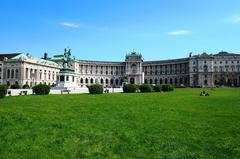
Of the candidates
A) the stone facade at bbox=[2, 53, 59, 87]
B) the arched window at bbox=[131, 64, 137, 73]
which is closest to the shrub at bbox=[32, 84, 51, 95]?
the stone facade at bbox=[2, 53, 59, 87]

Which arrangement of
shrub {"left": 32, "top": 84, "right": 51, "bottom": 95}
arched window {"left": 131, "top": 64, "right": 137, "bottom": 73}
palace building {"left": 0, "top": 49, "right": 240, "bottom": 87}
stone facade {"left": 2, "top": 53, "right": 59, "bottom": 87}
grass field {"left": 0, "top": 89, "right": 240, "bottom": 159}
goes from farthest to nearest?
1. arched window {"left": 131, "top": 64, "right": 137, "bottom": 73}
2. palace building {"left": 0, "top": 49, "right": 240, "bottom": 87}
3. stone facade {"left": 2, "top": 53, "right": 59, "bottom": 87}
4. shrub {"left": 32, "top": 84, "right": 51, "bottom": 95}
5. grass field {"left": 0, "top": 89, "right": 240, "bottom": 159}

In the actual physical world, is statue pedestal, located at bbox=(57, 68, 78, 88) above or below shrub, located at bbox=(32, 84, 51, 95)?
above

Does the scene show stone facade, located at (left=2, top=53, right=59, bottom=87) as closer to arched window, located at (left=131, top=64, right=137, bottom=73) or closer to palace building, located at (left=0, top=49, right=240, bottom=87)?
palace building, located at (left=0, top=49, right=240, bottom=87)

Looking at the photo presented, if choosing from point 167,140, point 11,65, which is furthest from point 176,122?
point 11,65

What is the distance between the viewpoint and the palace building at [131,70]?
4139 inches

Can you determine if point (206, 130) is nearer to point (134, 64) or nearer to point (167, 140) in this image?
point (167, 140)

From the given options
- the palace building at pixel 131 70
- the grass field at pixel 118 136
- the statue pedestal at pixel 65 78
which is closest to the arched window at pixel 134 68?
the palace building at pixel 131 70

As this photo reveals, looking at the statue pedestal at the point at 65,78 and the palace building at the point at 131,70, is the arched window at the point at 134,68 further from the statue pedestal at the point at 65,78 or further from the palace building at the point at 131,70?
the statue pedestal at the point at 65,78

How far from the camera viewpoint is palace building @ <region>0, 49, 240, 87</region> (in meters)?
105

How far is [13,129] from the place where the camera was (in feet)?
33.6

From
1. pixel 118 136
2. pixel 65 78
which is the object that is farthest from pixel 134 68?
pixel 118 136

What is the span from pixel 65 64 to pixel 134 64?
89337mm

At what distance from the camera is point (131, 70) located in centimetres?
14688

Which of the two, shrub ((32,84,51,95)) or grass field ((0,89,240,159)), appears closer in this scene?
grass field ((0,89,240,159))
